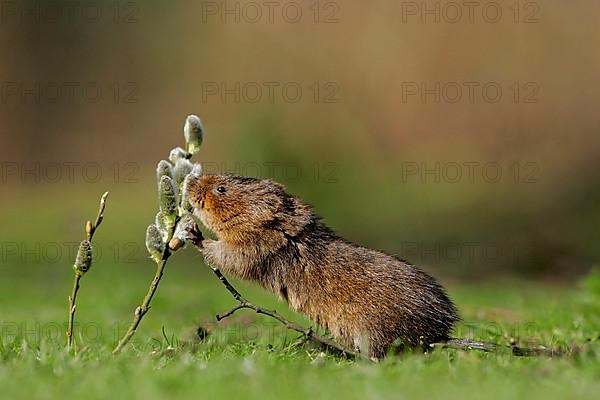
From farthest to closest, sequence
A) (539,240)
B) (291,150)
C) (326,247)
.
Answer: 1. (291,150)
2. (539,240)
3. (326,247)

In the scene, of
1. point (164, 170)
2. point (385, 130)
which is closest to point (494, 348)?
point (164, 170)

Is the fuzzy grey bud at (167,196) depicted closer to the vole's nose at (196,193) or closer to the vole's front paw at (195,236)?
the vole's front paw at (195,236)

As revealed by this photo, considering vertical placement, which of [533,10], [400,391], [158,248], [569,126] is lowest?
[400,391]

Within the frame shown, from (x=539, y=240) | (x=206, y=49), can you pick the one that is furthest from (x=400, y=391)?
(x=206, y=49)

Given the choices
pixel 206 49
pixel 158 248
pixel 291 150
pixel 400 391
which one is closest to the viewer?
pixel 400 391

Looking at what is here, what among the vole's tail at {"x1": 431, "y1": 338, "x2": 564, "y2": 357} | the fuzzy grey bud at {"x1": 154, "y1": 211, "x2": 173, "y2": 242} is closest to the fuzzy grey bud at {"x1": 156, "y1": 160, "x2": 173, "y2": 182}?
the fuzzy grey bud at {"x1": 154, "y1": 211, "x2": 173, "y2": 242}

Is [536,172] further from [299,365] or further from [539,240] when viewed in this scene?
[299,365]

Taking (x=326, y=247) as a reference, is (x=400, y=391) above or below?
below
